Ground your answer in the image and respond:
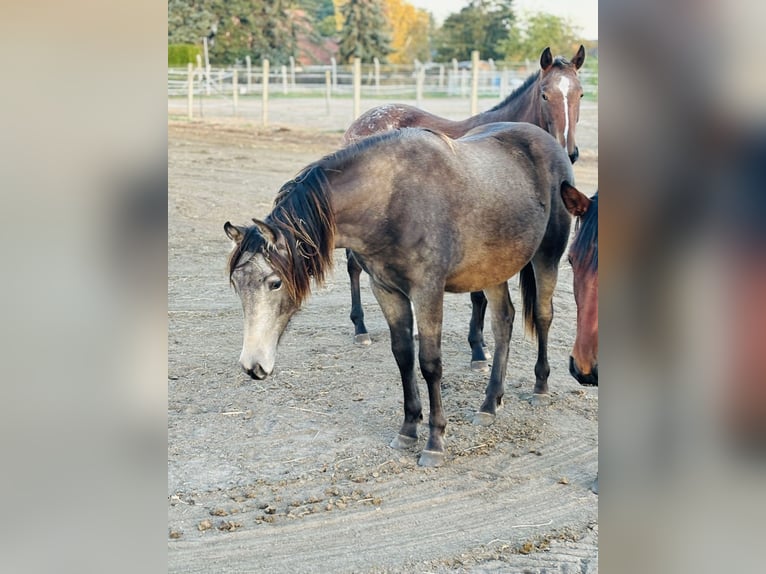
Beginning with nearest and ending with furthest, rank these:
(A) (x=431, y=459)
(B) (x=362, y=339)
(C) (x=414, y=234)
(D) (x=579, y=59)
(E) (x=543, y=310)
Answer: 1. (C) (x=414, y=234)
2. (A) (x=431, y=459)
3. (E) (x=543, y=310)
4. (B) (x=362, y=339)
5. (D) (x=579, y=59)

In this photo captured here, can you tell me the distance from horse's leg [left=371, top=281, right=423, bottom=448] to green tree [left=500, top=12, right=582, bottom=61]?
4035 cm

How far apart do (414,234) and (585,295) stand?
230cm

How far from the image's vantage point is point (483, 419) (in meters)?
5.32

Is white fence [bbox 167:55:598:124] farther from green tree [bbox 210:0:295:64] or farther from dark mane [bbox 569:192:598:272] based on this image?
dark mane [bbox 569:192:598:272]

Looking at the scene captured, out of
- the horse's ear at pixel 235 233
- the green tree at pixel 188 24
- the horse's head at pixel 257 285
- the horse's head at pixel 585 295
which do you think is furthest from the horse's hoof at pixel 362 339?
the green tree at pixel 188 24

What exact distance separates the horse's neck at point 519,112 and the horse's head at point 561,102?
0.10 meters

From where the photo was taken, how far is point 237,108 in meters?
25.3

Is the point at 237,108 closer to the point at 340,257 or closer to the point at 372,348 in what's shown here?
the point at 340,257

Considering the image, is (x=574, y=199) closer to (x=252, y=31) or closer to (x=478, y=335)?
(x=478, y=335)

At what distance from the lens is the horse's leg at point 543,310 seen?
5457mm

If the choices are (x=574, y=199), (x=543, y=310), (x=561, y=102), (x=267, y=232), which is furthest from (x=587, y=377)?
(x=561, y=102)

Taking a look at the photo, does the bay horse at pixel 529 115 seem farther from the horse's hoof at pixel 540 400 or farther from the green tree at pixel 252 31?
the green tree at pixel 252 31
